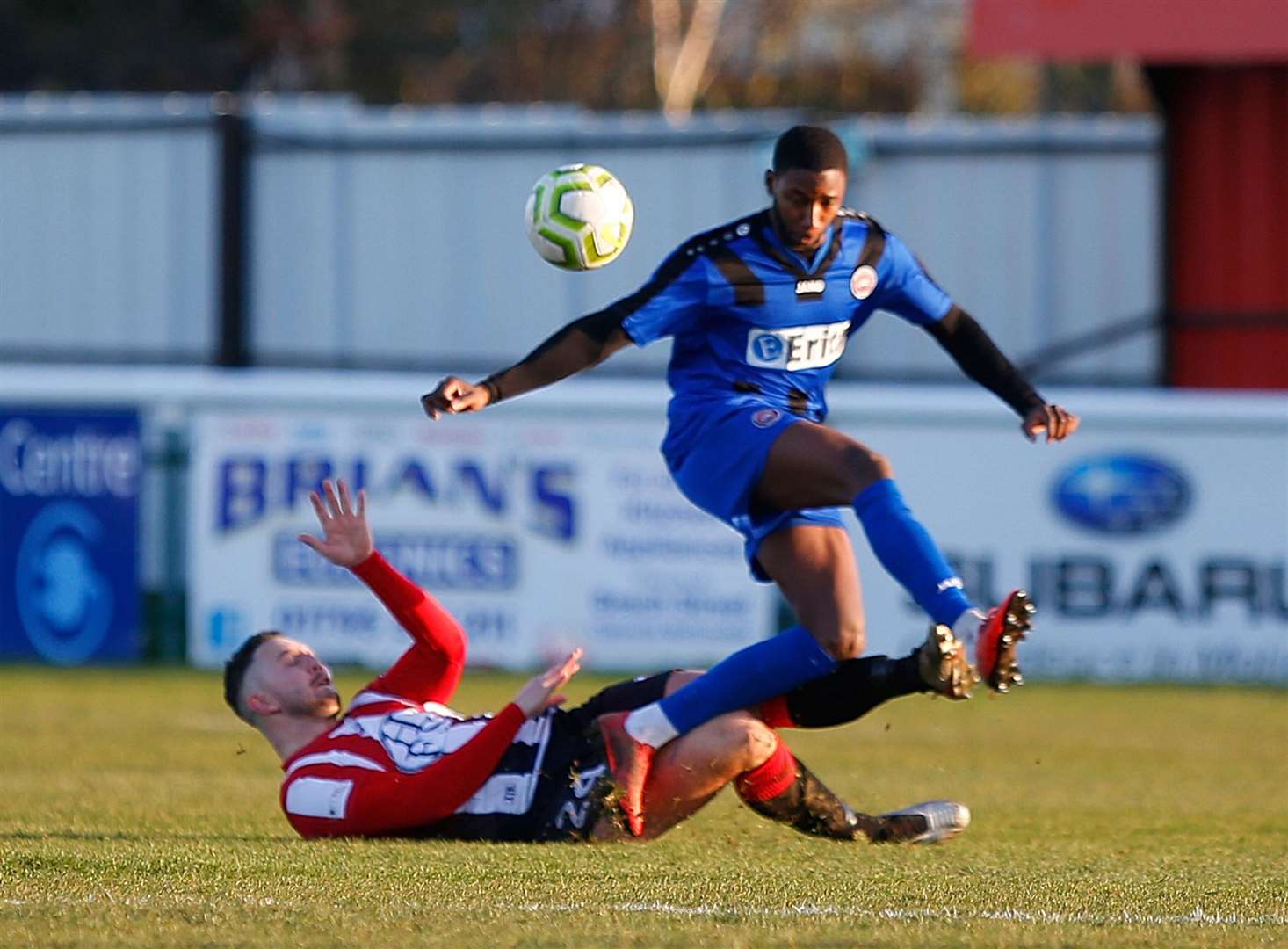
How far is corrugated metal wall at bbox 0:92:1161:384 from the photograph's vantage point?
59.3ft

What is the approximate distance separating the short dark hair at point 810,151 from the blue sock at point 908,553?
910mm

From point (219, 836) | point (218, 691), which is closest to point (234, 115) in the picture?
point (218, 691)

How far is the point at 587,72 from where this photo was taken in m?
31.1

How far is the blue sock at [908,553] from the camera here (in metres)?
5.74

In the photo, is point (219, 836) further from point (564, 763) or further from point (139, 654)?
point (139, 654)

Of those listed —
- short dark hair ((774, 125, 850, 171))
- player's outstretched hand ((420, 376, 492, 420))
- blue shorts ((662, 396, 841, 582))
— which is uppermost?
short dark hair ((774, 125, 850, 171))

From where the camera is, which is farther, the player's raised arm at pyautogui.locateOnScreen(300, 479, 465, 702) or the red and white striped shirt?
the player's raised arm at pyautogui.locateOnScreen(300, 479, 465, 702)

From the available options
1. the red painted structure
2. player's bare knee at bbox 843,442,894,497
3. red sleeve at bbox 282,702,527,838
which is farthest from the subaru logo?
red sleeve at bbox 282,702,527,838

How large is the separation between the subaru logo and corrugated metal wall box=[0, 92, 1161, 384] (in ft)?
14.9

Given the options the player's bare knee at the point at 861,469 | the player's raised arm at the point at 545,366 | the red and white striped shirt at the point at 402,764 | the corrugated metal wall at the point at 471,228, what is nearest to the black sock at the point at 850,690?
the player's bare knee at the point at 861,469

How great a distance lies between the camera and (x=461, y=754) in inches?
231

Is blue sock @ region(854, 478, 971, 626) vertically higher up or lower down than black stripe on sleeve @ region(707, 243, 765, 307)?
lower down

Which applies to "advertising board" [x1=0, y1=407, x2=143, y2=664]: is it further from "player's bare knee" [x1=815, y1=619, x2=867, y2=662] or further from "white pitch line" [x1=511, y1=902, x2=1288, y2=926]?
"white pitch line" [x1=511, y1=902, x2=1288, y2=926]

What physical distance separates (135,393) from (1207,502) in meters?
6.73
